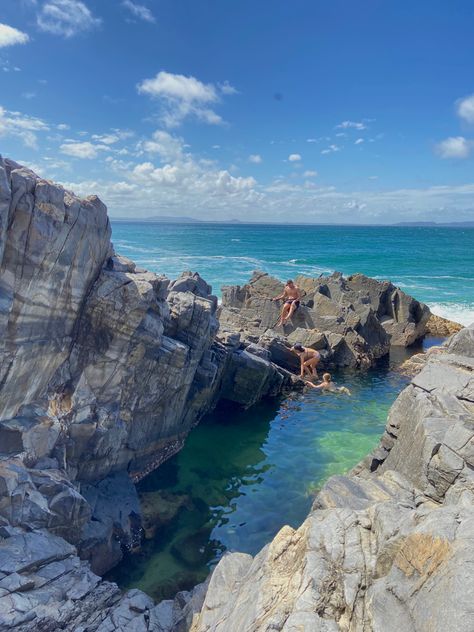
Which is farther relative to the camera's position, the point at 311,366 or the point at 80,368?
the point at 311,366

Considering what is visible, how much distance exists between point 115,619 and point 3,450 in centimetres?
470

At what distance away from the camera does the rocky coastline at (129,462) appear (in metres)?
6.66

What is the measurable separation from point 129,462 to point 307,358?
47.3 feet

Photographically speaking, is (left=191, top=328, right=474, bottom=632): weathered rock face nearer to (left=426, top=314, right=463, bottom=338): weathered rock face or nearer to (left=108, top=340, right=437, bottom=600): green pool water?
(left=108, top=340, right=437, bottom=600): green pool water

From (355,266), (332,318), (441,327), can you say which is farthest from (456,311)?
(355,266)

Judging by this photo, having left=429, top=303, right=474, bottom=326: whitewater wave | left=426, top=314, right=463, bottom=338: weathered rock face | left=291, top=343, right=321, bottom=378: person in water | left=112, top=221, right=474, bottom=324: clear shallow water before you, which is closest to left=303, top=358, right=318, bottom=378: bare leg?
left=291, top=343, right=321, bottom=378: person in water

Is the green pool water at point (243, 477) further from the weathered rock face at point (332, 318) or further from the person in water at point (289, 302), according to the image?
the person in water at point (289, 302)

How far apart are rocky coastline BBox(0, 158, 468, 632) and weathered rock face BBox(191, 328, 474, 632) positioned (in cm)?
3

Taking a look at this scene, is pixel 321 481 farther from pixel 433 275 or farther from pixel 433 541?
pixel 433 275

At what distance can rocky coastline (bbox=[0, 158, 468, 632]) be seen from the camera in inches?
262

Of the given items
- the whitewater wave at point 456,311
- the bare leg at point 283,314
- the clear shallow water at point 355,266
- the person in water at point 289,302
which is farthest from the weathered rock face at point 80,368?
the clear shallow water at point 355,266

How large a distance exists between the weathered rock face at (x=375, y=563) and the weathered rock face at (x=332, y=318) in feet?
52.2

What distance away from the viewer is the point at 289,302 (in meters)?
30.8

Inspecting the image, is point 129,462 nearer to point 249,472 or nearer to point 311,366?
point 249,472
